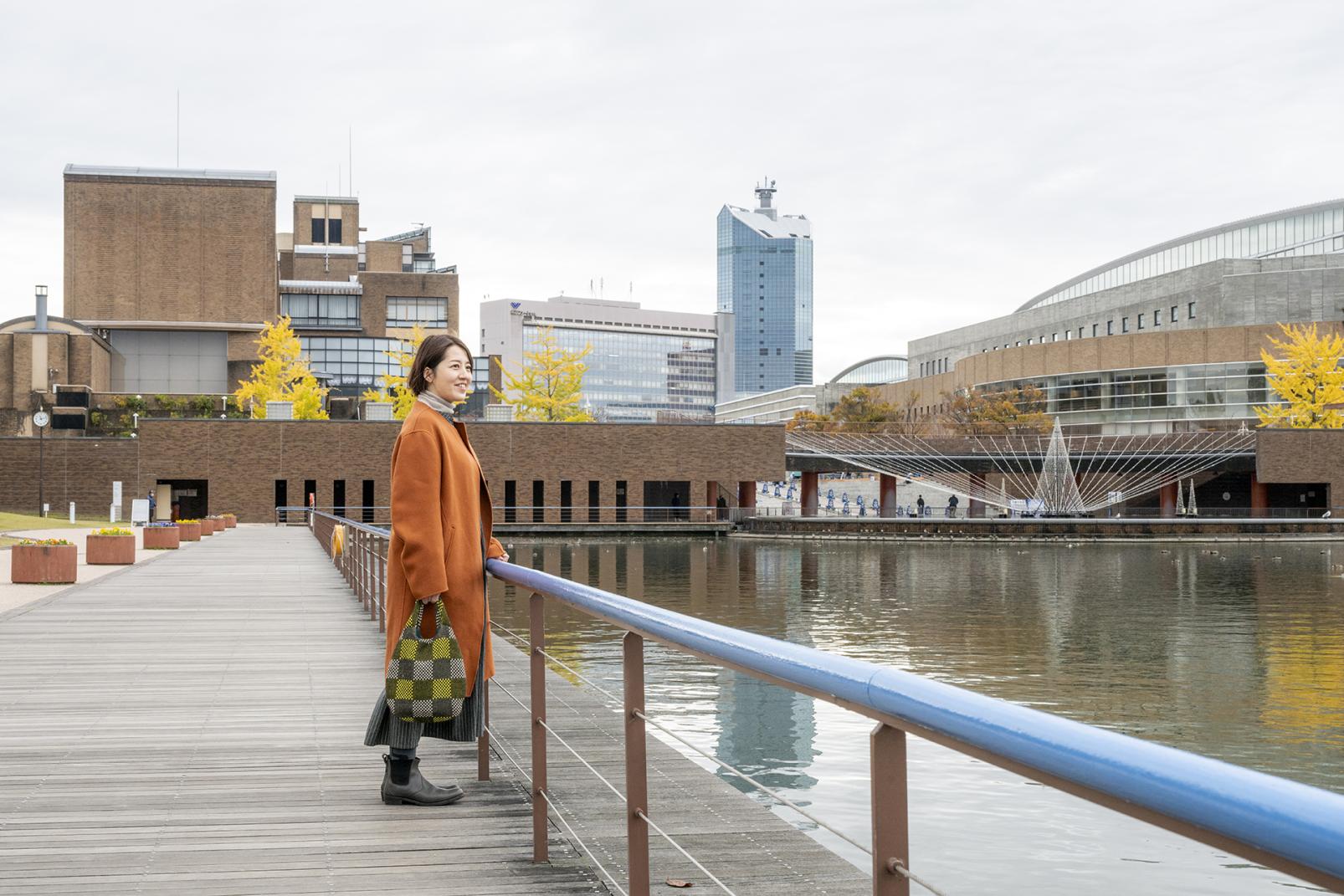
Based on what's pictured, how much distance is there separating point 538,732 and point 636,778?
1.34 meters

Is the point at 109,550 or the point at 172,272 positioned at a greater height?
the point at 172,272

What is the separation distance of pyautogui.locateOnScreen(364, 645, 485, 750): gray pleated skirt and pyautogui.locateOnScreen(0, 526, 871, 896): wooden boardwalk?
0.34 m

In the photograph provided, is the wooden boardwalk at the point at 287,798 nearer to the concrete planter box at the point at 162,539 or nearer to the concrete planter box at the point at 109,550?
the concrete planter box at the point at 109,550

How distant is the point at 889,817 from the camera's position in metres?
2.16

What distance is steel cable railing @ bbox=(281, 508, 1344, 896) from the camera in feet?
4.38

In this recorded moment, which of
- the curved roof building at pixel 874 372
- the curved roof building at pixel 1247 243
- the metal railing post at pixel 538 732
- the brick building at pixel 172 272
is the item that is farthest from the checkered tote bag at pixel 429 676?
the curved roof building at pixel 874 372

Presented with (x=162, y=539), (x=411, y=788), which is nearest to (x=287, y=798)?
(x=411, y=788)

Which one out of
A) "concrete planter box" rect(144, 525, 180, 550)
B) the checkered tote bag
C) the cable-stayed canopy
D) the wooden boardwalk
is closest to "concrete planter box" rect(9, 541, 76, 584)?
the wooden boardwalk

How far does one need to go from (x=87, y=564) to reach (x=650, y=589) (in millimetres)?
12407

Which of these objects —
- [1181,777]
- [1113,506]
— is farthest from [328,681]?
[1113,506]

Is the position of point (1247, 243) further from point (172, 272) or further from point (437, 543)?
point (437, 543)

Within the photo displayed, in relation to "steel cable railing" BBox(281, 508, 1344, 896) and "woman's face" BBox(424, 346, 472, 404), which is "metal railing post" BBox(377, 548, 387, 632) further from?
"steel cable railing" BBox(281, 508, 1344, 896)

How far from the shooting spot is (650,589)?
32594 mm

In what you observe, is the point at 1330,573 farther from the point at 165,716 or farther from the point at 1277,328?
the point at 1277,328
